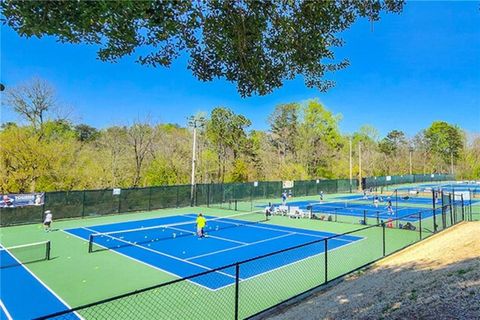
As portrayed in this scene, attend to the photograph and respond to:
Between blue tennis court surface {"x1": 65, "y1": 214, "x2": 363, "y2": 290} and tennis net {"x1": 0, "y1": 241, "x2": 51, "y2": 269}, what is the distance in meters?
2.73

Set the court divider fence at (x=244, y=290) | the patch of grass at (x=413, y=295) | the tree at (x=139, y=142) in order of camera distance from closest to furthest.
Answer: the patch of grass at (x=413, y=295), the court divider fence at (x=244, y=290), the tree at (x=139, y=142)

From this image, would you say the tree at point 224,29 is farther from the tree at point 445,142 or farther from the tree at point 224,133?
the tree at point 445,142

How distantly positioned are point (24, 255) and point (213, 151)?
36020 millimetres

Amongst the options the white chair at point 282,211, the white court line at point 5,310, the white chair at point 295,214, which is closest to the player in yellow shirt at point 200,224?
the white chair at point 295,214

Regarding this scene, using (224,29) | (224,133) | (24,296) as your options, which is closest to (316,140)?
(224,133)

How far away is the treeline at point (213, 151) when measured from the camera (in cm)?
2841

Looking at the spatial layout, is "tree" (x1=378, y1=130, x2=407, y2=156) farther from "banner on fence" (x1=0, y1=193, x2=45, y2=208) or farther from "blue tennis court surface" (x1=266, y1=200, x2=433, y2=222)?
"banner on fence" (x1=0, y1=193, x2=45, y2=208)

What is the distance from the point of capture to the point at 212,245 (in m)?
17.1

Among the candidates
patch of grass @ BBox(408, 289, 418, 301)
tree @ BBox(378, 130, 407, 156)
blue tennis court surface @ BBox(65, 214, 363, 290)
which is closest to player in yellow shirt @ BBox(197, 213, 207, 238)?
blue tennis court surface @ BBox(65, 214, 363, 290)

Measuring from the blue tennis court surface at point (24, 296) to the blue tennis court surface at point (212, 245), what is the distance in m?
3.98

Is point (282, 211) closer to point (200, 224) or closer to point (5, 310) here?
point (200, 224)

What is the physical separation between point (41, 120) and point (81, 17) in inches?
1347

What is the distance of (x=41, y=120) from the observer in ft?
105

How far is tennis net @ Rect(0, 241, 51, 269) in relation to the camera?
13.6 m
